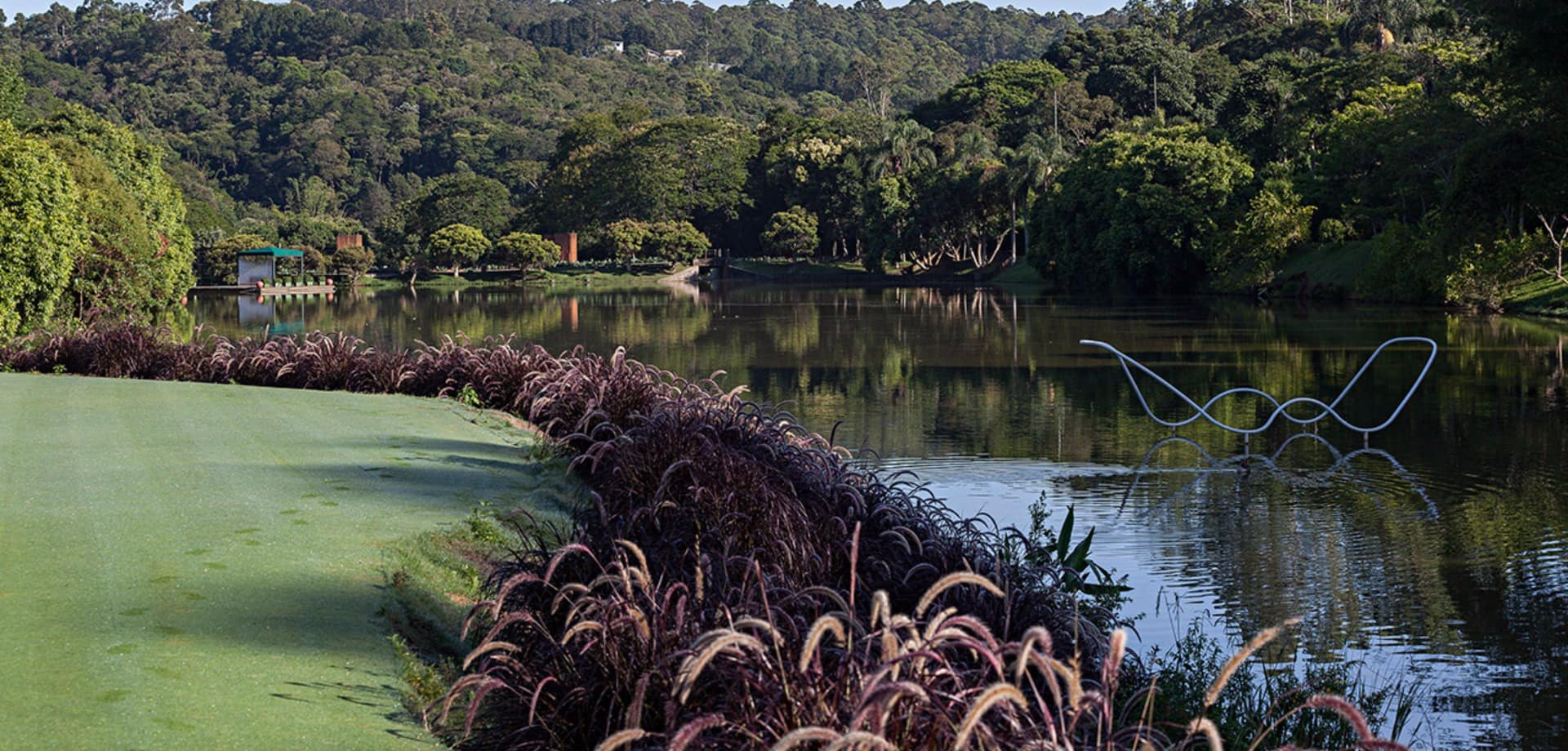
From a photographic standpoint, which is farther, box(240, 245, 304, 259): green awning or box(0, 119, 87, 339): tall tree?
box(240, 245, 304, 259): green awning

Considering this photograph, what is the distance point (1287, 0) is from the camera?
484ft

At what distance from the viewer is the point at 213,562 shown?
304 inches

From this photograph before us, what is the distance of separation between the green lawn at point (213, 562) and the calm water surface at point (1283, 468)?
4580mm

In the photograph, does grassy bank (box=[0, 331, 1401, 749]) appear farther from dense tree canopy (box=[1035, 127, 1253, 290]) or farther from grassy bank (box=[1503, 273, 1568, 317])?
dense tree canopy (box=[1035, 127, 1253, 290])

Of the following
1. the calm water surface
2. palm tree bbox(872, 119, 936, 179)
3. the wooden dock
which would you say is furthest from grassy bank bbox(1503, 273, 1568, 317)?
palm tree bbox(872, 119, 936, 179)

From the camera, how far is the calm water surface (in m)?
9.08

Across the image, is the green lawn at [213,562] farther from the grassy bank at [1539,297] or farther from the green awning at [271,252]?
the green awning at [271,252]

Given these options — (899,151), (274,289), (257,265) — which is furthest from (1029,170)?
(257,265)

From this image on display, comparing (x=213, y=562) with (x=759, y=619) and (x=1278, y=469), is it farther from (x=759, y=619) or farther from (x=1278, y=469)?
(x=1278, y=469)

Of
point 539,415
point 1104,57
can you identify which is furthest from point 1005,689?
point 1104,57

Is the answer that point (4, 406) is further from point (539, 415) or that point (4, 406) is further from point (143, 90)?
point (143, 90)

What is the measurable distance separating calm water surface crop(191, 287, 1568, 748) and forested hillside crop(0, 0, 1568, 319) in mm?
5948

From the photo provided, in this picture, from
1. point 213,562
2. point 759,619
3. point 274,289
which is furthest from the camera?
point 274,289

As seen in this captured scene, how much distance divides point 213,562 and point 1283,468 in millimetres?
11383
